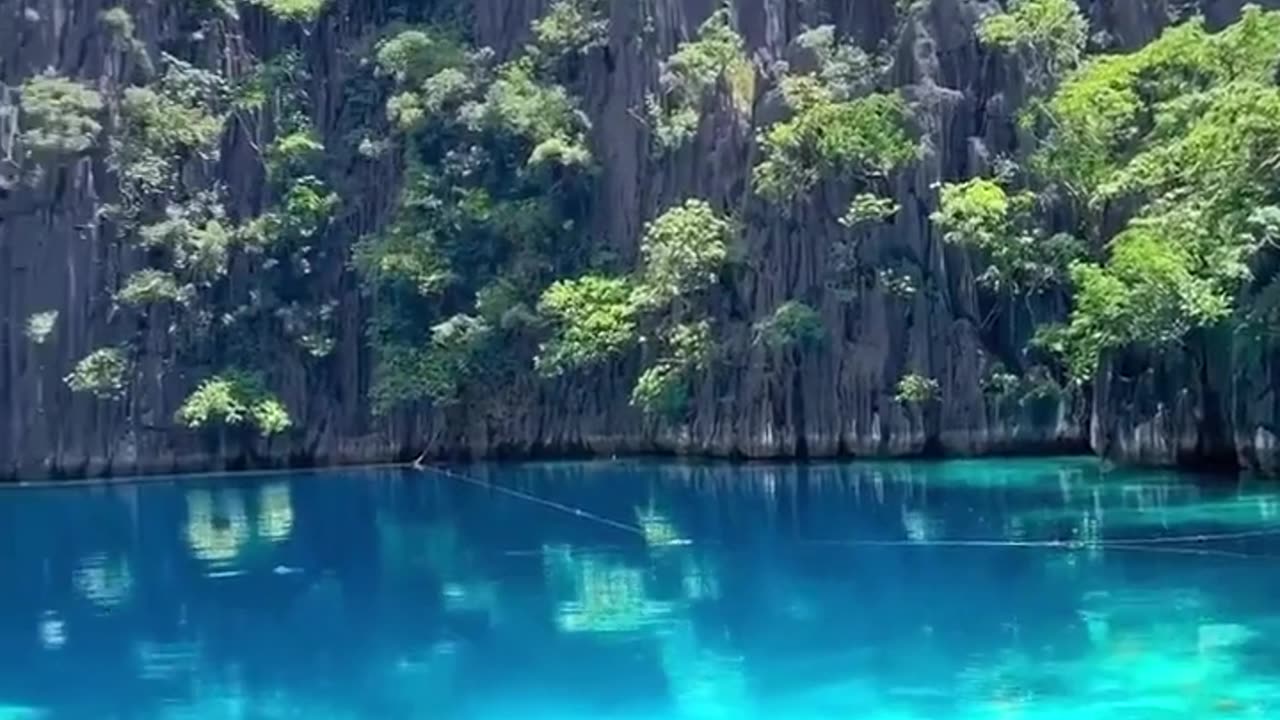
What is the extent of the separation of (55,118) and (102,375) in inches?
209

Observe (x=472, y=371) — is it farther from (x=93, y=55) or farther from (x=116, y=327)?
(x=93, y=55)

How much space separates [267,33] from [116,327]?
24.5ft

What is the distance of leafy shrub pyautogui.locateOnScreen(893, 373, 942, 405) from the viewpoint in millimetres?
31266

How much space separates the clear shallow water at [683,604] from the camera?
14148 millimetres

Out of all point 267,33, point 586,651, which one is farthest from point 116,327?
point 586,651

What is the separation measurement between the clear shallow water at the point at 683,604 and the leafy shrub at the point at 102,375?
7346 mm

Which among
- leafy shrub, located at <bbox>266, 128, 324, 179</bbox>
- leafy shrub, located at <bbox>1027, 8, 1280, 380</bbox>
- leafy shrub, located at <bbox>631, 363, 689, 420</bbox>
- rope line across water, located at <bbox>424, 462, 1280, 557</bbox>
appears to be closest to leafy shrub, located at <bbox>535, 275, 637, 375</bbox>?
leafy shrub, located at <bbox>631, 363, 689, 420</bbox>

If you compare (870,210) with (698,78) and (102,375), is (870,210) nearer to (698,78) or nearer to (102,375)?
(698,78)

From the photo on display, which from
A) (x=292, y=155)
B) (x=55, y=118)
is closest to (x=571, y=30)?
(x=292, y=155)

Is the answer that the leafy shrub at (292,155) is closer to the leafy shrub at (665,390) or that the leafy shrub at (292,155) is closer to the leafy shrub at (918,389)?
the leafy shrub at (665,390)

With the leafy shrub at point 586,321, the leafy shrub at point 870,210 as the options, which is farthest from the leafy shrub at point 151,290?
the leafy shrub at point 870,210

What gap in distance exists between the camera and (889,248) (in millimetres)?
32031

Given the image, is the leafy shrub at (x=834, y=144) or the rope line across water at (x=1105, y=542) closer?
the rope line across water at (x=1105, y=542)

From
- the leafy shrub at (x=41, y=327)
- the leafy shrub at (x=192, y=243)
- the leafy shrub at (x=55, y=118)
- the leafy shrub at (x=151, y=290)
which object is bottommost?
the leafy shrub at (x=41, y=327)
